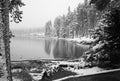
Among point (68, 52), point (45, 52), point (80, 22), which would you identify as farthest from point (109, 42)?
point (80, 22)

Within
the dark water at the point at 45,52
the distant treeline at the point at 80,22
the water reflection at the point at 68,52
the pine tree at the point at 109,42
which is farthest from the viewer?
the distant treeline at the point at 80,22

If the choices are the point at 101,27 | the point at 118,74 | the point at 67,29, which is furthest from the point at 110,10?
the point at 67,29

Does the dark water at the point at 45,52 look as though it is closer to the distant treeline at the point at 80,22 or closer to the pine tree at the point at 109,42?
the pine tree at the point at 109,42

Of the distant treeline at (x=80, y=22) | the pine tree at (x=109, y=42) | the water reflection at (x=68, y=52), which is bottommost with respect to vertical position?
the water reflection at (x=68, y=52)

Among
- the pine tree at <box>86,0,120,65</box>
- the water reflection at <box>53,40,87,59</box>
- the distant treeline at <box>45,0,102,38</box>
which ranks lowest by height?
the water reflection at <box>53,40,87,59</box>

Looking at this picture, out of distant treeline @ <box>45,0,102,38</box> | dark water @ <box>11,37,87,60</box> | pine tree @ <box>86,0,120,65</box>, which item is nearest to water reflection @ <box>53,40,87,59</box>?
dark water @ <box>11,37,87,60</box>

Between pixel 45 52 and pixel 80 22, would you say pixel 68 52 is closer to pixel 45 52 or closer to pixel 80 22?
pixel 45 52

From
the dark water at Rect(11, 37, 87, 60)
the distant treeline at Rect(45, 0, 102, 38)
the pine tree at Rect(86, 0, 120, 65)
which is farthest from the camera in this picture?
the distant treeline at Rect(45, 0, 102, 38)

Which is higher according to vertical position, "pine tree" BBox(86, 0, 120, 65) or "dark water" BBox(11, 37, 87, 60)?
"pine tree" BBox(86, 0, 120, 65)

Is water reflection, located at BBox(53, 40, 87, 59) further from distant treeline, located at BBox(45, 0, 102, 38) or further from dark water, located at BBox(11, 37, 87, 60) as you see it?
distant treeline, located at BBox(45, 0, 102, 38)

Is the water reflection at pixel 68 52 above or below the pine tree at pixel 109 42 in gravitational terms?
below

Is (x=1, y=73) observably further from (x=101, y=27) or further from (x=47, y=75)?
(x=101, y=27)

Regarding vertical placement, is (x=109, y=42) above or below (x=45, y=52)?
above


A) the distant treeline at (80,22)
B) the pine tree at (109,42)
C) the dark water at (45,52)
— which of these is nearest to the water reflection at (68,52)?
the dark water at (45,52)
